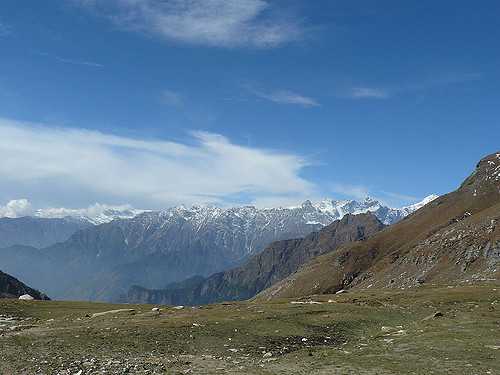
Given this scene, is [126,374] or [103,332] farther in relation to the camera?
[103,332]

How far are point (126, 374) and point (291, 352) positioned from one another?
1364 centimetres

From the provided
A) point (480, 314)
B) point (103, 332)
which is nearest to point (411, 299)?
point (480, 314)

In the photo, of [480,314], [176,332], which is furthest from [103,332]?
[480,314]

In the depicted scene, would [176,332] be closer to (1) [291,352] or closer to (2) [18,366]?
(1) [291,352]

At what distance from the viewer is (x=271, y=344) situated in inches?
1614

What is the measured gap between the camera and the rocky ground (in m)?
31.2

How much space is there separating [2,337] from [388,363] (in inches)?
1249

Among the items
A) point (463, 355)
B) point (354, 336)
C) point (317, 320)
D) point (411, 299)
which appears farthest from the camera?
point (411, 299)

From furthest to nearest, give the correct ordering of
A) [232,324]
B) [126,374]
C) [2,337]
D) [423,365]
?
[232,324]
[2,337]
[423,365]
[126,374]

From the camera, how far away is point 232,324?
49.1m

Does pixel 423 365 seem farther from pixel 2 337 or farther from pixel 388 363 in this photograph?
pixel 2 337

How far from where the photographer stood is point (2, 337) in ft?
139

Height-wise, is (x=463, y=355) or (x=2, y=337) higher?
(x=2, y=337)

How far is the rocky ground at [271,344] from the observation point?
31.2m
